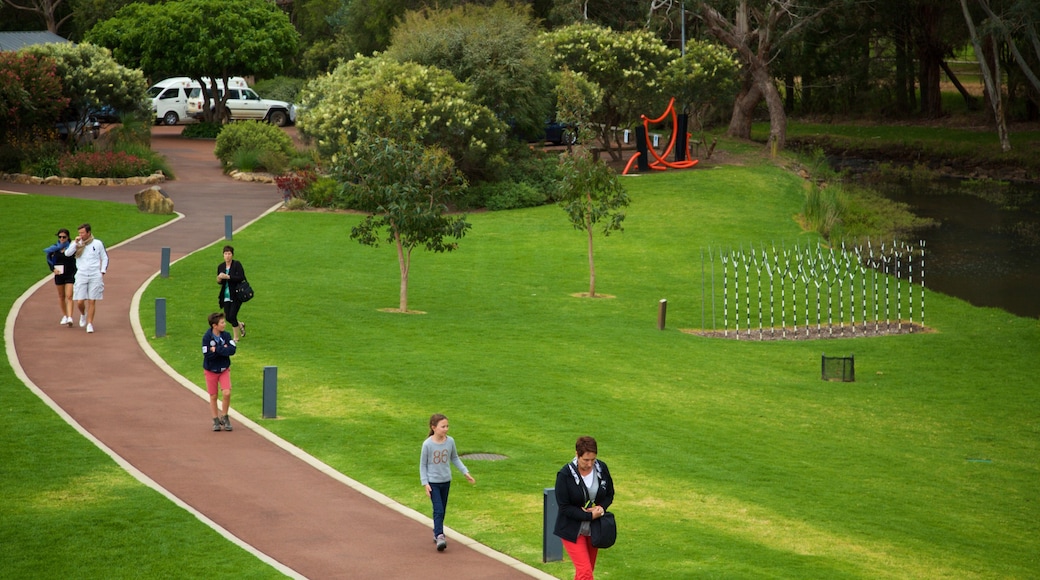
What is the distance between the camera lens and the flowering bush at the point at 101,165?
4725 cm

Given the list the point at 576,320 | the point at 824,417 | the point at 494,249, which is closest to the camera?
the point at 824,417

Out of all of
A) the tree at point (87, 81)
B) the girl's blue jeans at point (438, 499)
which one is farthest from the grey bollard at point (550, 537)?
the tree at point (87, 81)

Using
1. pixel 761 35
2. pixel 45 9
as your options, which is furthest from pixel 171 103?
pixel 761 35

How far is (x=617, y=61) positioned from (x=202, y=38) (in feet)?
71.3

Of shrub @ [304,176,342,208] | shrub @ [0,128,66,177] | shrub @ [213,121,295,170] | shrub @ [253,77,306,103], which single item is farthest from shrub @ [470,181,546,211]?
shrub @ [253,77,306,103]

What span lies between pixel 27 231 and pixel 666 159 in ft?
95.2

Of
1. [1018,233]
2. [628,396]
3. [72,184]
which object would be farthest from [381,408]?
[1018,233]

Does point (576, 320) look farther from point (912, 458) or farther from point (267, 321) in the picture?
point (912, 458)

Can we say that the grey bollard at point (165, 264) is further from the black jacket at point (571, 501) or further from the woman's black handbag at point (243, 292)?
the black jacket at point (571, 501)

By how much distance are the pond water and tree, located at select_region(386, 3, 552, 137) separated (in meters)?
16.0

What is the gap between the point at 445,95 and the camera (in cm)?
4500

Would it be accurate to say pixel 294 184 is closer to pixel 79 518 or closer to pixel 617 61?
pixel 617 61

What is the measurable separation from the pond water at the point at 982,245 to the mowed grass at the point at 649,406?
3.77 meters

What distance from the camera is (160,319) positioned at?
79.8 ft
